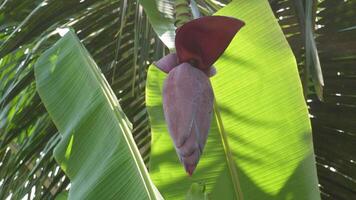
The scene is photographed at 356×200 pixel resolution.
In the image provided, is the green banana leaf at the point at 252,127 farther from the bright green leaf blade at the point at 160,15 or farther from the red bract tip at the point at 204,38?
the red bract tip at the point at 204,38

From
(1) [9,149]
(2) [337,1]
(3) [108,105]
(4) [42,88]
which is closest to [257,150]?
(3) [108,105]

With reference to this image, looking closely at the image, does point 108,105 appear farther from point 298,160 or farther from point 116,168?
point 298,160

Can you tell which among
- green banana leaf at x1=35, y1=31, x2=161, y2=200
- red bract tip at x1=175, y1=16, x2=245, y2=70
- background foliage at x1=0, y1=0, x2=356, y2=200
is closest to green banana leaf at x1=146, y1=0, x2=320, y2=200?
green banana leaf at x1=35, y1=31, x2=161, y2=200

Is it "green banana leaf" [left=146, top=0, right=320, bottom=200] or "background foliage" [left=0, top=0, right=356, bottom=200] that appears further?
"background foliage" [left=0, top=0, right=356, bottom=200]

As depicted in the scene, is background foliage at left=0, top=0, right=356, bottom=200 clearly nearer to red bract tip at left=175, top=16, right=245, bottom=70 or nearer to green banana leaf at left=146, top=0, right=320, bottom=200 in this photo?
green banana leaf at left=146, top=0, right=320, bottom=200

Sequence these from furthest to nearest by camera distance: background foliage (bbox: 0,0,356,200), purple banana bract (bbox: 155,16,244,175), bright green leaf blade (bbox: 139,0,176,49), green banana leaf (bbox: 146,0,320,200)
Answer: background foliage (bbox: 0,0,356,200) → green banana leaf (bbox: 146,0,320,200) → bright green leaf blade (bbox: 139,0,176,49) → purple banana bract (bbox: 155,16,244,175)

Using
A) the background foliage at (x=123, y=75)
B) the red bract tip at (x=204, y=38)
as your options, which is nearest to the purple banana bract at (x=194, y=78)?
the red bract tip at (x=204, y=38)
